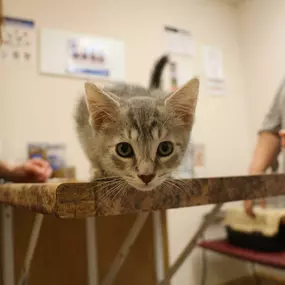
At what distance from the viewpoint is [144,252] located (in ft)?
4.58

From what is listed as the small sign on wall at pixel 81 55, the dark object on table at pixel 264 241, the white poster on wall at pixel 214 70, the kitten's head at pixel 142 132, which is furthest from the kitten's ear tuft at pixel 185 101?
the white poster on wall at pixel 214 70

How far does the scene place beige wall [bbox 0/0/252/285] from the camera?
1.56m

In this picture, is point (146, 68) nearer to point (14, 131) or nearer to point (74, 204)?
point (14, 131)

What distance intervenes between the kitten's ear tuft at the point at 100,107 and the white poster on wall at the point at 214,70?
1543mm

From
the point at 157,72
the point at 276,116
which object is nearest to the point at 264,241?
the point at 276,116

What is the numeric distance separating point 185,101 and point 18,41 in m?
1.16

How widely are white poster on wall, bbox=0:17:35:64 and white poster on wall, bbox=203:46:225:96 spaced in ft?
3.52

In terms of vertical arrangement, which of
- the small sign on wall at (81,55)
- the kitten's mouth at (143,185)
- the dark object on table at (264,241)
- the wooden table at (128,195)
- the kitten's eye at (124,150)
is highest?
the small sign on wall at (81,55)

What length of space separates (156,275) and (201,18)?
5.27 ft

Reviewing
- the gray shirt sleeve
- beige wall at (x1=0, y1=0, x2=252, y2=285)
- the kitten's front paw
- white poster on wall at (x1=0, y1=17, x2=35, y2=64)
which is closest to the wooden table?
the kitten's front paw

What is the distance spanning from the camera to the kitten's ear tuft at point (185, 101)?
68 centimetres

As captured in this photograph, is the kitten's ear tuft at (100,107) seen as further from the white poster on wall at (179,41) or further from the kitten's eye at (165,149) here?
the white poster on wall at (179,41)

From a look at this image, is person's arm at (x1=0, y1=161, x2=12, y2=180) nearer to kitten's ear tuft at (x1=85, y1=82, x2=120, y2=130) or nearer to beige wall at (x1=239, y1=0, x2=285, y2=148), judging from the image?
kitten's ear tuft at (x1=85, y1=82, x2=120, y2=130)

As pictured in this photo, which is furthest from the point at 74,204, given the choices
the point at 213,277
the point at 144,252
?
the point at 213,277
